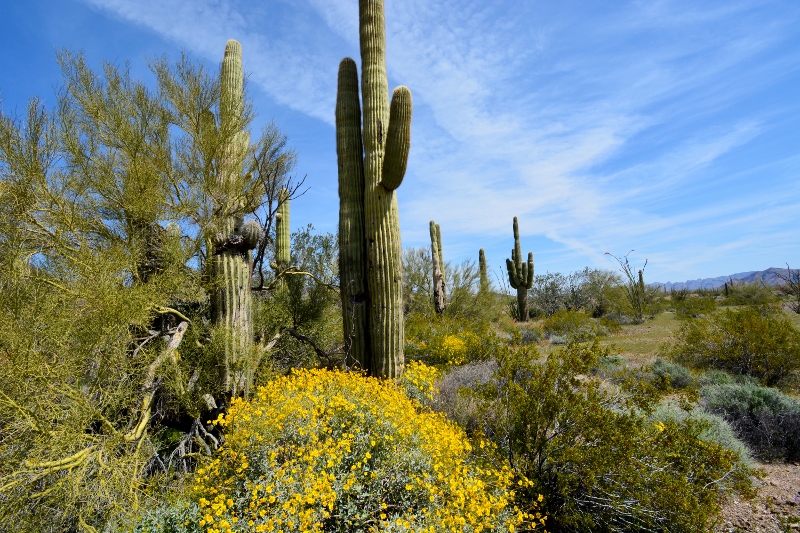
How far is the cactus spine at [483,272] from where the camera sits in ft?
50.9

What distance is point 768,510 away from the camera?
3.56 m

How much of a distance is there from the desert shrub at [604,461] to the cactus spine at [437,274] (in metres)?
7.98

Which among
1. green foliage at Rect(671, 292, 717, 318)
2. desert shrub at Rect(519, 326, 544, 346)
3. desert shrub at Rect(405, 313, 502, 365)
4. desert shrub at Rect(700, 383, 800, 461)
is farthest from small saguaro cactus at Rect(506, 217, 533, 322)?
desert shrub at Rect(700, 383, 800, 461)

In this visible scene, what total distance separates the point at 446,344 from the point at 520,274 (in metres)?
10.8

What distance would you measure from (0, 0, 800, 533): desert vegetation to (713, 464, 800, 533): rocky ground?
17cm

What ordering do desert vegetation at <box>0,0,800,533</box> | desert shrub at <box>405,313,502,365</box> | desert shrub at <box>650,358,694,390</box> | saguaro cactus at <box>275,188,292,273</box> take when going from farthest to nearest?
saguaro cactus at <box>275,188,292,273</box>
desert shrub at <box>405,313,502,365</box>
desert shrub at <box>650,358,694,390</box>
desert vegetation at <box>0,0,800,533</box>

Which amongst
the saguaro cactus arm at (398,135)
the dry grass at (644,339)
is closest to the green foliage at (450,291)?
the dry grass at (644,339)

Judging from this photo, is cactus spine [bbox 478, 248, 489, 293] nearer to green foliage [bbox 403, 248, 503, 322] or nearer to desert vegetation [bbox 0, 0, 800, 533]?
green foliage [bbox 403, 248, 503, 322]

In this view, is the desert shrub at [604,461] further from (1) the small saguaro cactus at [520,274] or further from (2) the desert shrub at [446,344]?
(1) the small saguaro cactus at [520,274]

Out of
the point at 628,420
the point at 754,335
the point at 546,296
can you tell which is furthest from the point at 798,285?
the point at 628,420

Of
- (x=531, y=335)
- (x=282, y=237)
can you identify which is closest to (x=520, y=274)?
(x=531, y=335)

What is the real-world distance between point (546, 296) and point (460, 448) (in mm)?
20559

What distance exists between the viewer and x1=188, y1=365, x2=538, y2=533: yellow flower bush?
2568 mm

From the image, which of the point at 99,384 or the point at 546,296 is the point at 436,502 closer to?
the point at 99,384
